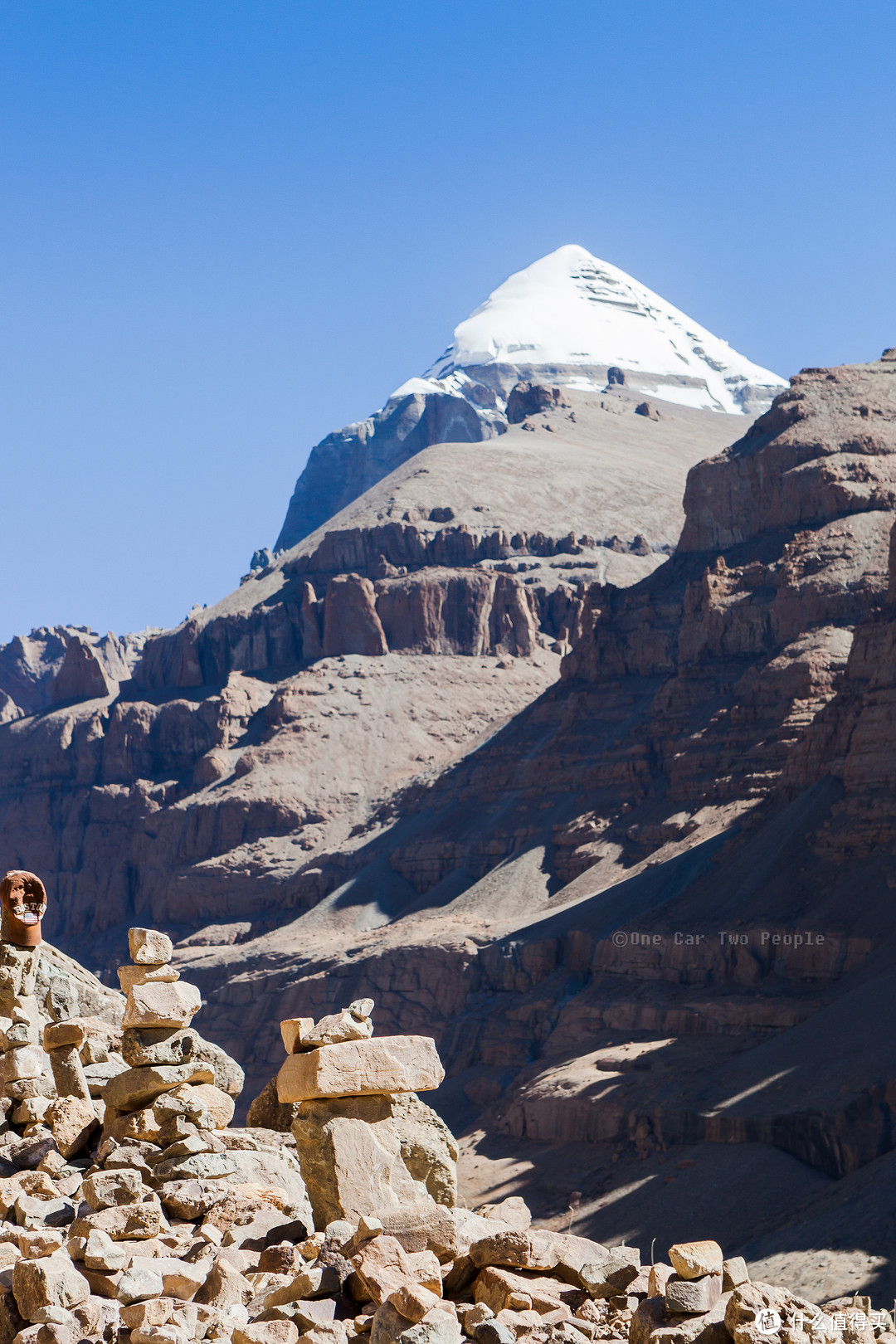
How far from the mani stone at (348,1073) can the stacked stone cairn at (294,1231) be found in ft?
0.05

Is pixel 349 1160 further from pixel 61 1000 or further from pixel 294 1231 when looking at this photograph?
pixel 61 1000

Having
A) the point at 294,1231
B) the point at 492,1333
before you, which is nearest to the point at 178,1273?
the point at 294,1231

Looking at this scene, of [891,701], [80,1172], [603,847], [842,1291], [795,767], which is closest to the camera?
[80,1172]

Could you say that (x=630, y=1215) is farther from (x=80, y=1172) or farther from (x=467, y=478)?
(x=467, y=478)

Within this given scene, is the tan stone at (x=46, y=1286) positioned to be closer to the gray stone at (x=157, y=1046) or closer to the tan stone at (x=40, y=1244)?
the tan stone at (x=40, y=1244)

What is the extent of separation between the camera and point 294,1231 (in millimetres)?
8742

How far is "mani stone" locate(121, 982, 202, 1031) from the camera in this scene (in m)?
10.8

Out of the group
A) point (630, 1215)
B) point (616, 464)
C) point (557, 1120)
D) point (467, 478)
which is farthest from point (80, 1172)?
point (616, 464)

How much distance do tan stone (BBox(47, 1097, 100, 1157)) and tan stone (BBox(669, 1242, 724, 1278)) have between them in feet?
16.7

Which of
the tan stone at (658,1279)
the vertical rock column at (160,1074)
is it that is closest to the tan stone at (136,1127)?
the vertical rock column at (160,1074)

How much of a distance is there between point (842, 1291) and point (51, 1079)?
26269mm

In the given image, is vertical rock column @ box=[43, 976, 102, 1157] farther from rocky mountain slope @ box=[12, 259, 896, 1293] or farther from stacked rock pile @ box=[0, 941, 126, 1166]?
rocky mountain slope @ box=[12, 259, 896, 1293]

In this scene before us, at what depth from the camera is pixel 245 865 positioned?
113375 mm

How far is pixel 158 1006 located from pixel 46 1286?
3169mm
